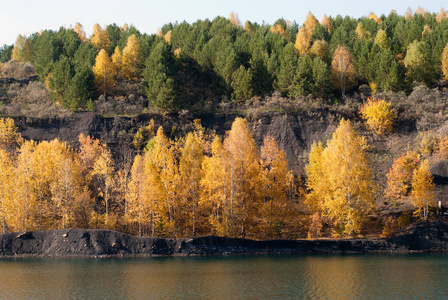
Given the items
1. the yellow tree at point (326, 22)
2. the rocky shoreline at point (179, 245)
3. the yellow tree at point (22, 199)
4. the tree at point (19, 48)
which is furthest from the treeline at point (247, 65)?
the rocky shoreline at point (179, 245)

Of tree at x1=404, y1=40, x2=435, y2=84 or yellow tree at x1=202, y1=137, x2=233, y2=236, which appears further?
tree at x1=404, y1=40, x2=435, y2=84

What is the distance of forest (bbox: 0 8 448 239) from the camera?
156 ft

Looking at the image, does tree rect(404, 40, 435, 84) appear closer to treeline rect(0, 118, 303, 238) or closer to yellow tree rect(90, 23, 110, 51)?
treeline rect(0, 118, 303, 238)

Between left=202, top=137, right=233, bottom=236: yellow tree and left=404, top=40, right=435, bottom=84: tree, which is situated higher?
left=404, top=40, right=435, bottom=84: tree

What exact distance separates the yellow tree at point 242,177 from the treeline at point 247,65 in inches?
1204

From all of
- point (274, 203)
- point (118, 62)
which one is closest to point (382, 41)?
point (118, 62)

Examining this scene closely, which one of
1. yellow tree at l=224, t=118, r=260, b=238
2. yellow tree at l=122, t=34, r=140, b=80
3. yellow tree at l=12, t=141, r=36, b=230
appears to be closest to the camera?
yellow tree at l=224, t=118, r=260, b=238

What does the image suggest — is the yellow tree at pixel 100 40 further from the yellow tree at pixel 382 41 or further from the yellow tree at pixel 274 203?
the yellow tree at pixel 274 203

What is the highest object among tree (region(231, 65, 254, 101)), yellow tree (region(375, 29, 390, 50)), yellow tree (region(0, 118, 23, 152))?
yellow tree (region(375, 29, 390, 50))

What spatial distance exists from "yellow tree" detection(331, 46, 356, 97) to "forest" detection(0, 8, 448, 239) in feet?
0.82

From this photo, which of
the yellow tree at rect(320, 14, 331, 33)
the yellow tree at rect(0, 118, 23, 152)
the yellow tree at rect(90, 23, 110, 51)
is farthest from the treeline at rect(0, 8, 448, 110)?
the yellow tree at rect(0, 118, 23, 152)

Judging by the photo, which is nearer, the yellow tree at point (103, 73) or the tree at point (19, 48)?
the yellow tree at point (103, 73)

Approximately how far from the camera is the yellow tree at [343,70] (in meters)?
82.6

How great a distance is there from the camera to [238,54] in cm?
8906
